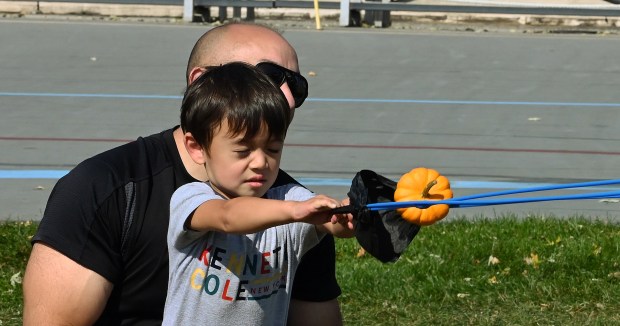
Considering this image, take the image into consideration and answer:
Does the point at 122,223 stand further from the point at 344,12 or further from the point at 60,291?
the point at 344,12

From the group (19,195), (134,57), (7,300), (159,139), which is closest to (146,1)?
(134,57)

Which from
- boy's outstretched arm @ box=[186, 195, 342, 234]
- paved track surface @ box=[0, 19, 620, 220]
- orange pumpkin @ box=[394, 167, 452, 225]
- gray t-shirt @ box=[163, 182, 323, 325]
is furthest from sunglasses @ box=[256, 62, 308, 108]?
paved track surface @ box=[0, 19, 620, 220]

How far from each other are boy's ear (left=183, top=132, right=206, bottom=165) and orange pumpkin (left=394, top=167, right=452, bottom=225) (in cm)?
52

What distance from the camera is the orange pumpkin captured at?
256cm

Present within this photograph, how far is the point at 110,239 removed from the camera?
3049 mm

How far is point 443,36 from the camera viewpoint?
1432 cm

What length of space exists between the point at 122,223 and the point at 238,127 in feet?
1.78

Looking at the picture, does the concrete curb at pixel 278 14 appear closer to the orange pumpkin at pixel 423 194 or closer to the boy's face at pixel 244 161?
the boy's face at pixel 244 161

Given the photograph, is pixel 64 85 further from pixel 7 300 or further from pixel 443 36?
pixel 7 300

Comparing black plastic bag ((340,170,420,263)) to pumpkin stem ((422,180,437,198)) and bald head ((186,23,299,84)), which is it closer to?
pumpkin stem ((422,180,437,198))

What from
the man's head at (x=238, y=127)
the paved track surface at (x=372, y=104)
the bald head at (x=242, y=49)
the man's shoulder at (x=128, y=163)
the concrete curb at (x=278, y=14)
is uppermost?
the bald head at (x=242, y=49)

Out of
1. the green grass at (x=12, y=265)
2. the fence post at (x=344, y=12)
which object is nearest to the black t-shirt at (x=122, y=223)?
the green grass at (x=12, y=265)

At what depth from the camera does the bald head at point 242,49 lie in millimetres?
3301

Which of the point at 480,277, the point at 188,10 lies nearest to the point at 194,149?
the point at 480,277
